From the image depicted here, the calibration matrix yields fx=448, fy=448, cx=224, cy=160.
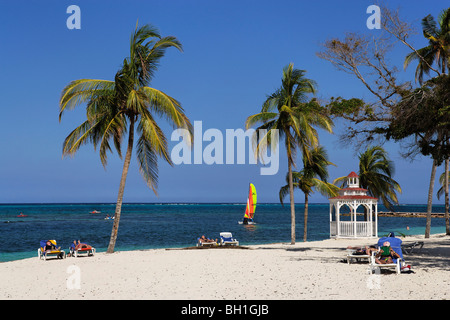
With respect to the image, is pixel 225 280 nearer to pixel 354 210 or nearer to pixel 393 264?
pixel 393 264

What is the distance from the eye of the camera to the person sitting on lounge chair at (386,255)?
41.0 feet

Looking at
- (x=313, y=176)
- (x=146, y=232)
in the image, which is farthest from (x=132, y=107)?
(x=146, y=232)

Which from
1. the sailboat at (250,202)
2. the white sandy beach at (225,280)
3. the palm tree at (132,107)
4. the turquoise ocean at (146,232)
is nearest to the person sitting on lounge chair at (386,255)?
the white sandy beach at (225,280)

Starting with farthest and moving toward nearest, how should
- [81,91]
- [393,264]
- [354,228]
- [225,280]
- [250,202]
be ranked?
[250,202] < [354,228] < [81,91] < [393,264] < [225,280]

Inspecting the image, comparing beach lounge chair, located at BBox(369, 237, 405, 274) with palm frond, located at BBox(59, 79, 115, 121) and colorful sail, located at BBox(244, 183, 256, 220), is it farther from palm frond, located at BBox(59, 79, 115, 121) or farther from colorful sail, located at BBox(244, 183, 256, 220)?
colorful sail, located at BBox(244, 183, 256, 220)

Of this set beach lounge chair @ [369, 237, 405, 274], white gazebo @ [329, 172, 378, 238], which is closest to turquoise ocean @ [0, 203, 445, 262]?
white gazebo @ [329, 172, 378, 238]

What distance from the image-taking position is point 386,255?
12.7 metres

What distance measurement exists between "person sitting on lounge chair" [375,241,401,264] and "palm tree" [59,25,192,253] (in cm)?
896

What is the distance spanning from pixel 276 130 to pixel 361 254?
9229mm

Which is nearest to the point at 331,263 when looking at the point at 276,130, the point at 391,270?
the point at 391,270

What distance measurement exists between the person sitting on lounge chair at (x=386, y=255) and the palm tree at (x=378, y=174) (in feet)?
73.8

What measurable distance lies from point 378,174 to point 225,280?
25923 mm

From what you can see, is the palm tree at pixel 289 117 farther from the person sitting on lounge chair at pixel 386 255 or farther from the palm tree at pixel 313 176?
the person sitting on lounge chair at pixel 386 255

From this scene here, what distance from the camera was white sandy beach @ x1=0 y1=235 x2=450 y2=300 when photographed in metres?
9.48
